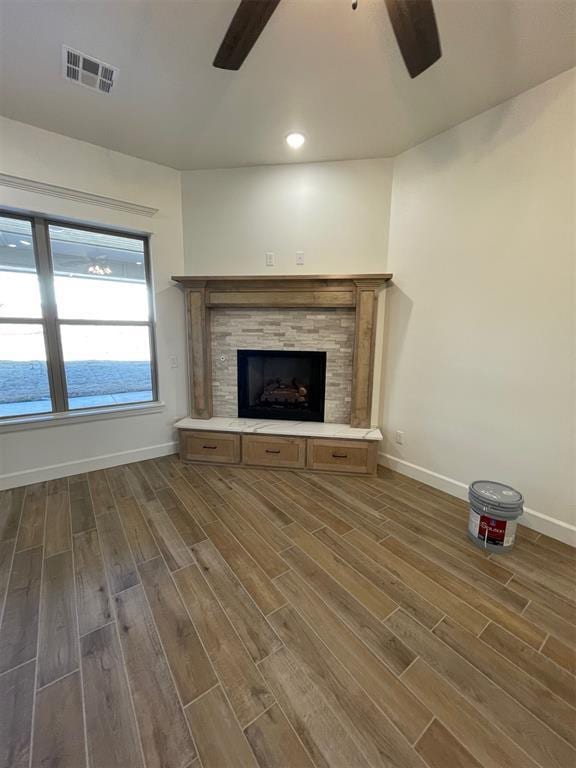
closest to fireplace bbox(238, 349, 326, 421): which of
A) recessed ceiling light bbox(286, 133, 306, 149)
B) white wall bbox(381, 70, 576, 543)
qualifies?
white wall bbox(381, 70, 576, 543)

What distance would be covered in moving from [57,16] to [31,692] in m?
3.17

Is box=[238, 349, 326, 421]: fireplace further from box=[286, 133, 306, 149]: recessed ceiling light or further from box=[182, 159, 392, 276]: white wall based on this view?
box=[286, 133, 306, 149]: recessed ceiling light

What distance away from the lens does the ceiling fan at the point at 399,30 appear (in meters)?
1.20

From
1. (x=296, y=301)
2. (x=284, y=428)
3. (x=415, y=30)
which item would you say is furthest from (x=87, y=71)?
(x=284, y=428)

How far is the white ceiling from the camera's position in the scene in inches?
60.7

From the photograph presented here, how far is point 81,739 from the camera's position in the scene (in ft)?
3.33

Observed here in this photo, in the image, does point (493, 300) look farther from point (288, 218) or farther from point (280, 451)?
point (280, 451)

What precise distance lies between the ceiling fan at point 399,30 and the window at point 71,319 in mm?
2051

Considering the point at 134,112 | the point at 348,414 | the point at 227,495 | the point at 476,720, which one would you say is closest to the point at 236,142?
the point at 134,112

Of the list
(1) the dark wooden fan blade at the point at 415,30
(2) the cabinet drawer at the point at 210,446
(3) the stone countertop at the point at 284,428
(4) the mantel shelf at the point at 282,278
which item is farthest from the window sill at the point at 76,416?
(1) the dark wooden fan blade at the point at 415,30

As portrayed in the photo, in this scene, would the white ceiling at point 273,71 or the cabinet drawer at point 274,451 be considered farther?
the cabinet drawer at point 274,451

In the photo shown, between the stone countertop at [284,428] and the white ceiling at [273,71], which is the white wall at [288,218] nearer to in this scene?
the white ceiling at [273,71]

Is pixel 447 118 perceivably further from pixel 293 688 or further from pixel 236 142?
pixel 293 688

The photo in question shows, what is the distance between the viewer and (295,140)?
2.55 m
